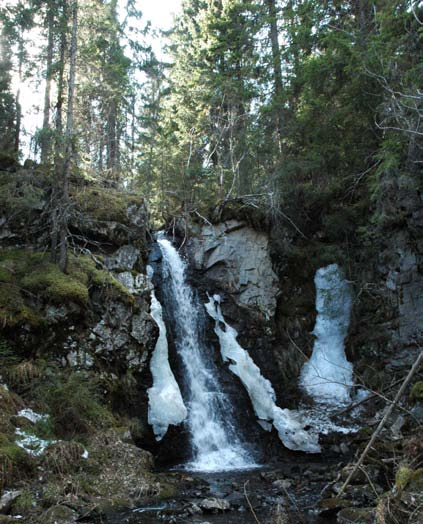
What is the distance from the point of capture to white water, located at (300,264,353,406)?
14586 millimetres

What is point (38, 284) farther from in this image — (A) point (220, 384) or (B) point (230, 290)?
(B) point (230, 290)

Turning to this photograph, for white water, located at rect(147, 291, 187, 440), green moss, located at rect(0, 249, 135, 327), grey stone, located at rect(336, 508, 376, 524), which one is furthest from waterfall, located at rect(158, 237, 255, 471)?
grey stone, located at rect(336, 508, 376, 524)

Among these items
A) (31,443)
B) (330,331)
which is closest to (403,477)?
(31,443)

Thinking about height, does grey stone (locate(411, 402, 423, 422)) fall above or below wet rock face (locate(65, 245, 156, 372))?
below

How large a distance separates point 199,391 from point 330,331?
227 inches

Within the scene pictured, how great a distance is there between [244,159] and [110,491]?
15.2m

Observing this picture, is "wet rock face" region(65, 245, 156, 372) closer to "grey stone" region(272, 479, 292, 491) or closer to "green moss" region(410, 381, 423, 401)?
"grey stone" region(272, 479, 292, 491)

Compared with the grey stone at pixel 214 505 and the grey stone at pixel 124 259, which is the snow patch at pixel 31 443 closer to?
the grey stone at pixel 214 505

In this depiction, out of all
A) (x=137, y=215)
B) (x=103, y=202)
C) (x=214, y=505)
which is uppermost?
(x=103, y=202)

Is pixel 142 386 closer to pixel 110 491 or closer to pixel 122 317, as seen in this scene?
pixel 122 317

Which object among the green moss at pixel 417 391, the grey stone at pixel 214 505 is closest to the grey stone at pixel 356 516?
the grey stone at pixel 214 505

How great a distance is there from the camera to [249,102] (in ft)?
65.3

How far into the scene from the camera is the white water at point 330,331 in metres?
14.6

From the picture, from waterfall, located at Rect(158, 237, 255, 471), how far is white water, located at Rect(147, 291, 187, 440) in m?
0.39
